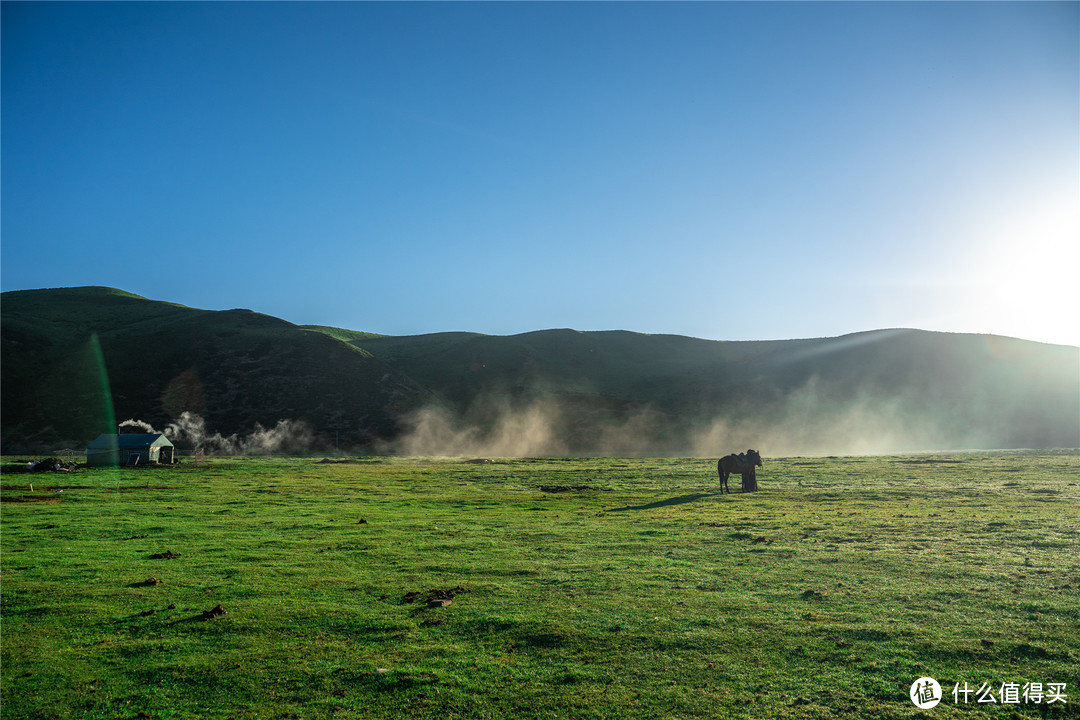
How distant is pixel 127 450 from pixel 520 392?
9824cm

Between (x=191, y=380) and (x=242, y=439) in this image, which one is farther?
(x=191, y=380)

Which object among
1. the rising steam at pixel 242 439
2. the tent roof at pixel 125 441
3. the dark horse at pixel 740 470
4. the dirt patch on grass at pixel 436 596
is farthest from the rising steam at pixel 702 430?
the dirt patch on grass at pixel 436 596

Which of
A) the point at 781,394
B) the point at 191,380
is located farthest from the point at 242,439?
the point at 781,394

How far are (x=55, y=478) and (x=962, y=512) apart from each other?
7267cm

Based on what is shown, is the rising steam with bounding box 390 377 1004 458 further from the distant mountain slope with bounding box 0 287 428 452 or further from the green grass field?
the green grass field

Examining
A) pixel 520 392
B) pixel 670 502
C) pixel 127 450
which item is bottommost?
pixel 670 502

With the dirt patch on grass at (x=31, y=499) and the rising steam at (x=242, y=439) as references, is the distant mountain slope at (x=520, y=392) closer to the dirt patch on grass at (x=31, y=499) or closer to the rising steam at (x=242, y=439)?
the rising steam at (x=242, y=439)

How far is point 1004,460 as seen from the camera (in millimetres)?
63562

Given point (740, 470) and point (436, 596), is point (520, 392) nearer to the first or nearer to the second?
point (740, 470)

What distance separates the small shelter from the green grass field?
46.7m

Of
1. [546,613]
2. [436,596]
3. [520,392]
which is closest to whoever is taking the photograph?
[546,613]

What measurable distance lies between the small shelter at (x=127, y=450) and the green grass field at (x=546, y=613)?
46.7 metres

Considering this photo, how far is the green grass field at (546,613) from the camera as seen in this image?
34.3ft

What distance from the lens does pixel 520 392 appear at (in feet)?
525
